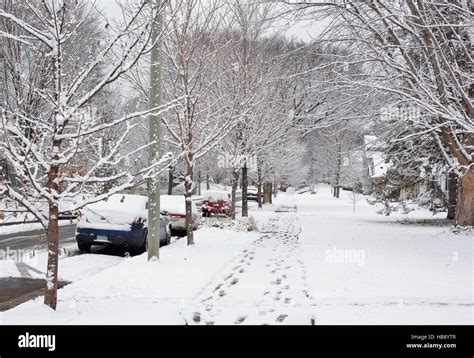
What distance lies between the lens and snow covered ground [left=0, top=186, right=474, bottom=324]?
5.49 metres

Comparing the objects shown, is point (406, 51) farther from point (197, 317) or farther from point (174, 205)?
point (174, 205)

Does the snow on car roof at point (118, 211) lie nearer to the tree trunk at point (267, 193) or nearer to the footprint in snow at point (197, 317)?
the footprint in snow at point (197, 317)

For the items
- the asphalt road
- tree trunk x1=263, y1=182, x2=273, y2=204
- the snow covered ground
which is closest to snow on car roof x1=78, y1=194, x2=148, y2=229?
the snow covered ground

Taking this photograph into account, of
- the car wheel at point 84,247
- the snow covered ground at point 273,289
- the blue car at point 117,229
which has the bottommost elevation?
the car wheel at point 84,247

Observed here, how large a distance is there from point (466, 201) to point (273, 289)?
31.3ft

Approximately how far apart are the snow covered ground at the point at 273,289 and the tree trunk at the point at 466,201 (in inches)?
101

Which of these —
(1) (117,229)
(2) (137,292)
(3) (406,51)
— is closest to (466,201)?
(3) (406,51)

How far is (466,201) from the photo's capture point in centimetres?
1431

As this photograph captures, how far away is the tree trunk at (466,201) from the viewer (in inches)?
559

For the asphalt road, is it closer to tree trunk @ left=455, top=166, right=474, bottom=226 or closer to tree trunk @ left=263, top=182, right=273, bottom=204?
tree trunk @ left=455, top=166, right=474, bottom=226

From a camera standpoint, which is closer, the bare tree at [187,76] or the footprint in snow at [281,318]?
the footprint in snow at [281,318]

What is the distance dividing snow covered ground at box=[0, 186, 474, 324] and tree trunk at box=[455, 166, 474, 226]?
2560 mm
